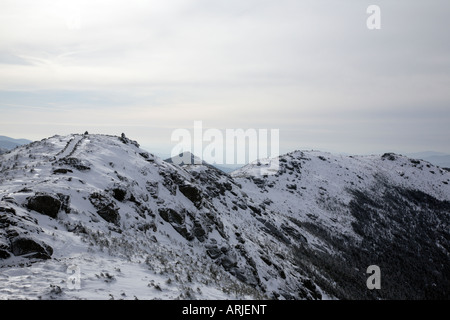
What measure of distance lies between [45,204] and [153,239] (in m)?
7.28

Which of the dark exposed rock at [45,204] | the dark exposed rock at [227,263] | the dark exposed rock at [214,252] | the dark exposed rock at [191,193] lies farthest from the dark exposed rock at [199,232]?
the dark exposed rock at [45,204]

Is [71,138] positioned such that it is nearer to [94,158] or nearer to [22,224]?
[94,158]

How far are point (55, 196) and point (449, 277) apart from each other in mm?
93903

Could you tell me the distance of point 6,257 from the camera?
1096 cm

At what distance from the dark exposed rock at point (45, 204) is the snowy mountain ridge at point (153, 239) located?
0.19ft

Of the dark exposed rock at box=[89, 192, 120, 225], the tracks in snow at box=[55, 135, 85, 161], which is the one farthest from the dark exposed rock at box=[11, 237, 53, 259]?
the tracks in snow at box=[55, 135, 85, 161]

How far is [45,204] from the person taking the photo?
15.8 meters

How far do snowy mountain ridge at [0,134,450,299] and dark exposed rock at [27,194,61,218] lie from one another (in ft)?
0.19

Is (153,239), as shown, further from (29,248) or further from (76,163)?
(76,163)

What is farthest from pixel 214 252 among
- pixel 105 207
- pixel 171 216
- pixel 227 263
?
pixel 105 207

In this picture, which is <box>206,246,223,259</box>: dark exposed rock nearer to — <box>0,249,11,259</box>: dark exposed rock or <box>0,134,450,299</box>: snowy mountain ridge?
<box>0,134,450,299</box>: snowy mountain ridge

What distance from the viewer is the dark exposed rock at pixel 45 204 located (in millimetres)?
15553

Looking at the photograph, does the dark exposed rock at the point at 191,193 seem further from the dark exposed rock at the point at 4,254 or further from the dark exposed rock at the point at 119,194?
the dark exposed rock at the point at 4,254
